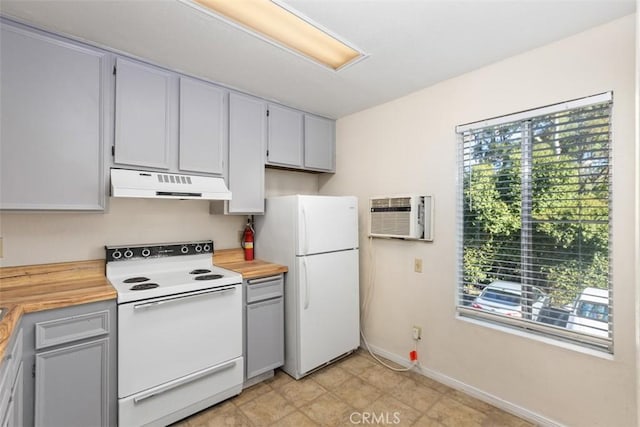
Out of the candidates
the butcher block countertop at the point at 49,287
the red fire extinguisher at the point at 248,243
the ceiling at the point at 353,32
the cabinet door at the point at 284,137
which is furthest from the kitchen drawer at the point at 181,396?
the ceiling at the point at 353,32

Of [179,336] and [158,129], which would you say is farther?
[158,129]

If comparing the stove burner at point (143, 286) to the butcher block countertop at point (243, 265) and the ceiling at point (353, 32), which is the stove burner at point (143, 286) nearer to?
the butcher block countertop at point (243, 265)

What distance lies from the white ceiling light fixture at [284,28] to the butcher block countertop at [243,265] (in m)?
1.57

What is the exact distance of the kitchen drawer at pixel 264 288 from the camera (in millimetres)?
2338

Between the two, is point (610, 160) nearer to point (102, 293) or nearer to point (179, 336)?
point (179, 336)

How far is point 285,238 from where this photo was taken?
2.55 metres

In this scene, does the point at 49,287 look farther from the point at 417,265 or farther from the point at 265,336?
the point at 417,265

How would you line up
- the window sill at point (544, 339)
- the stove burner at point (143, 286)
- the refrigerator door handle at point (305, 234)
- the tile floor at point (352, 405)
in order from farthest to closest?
the refrigerator door handle at point (305, 234)
the tile floor at point (352, 405)
the stove burner at point (143, 286)
the window sill at point (544, 339)

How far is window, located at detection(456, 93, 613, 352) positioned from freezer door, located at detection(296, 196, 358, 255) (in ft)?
3.02

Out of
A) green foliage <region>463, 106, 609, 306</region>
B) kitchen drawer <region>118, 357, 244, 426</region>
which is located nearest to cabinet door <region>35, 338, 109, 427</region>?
kitchen drawer <region>118, 357, 244, 426</region>

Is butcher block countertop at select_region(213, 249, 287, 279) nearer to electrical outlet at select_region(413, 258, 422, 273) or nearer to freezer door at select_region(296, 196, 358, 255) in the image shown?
freezer door at select_region(296, 196, 358, 255)

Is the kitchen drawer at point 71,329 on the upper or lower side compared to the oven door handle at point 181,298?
lower

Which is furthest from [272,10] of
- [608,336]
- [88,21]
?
[608,336]

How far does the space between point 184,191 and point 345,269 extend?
1486 millimetres
